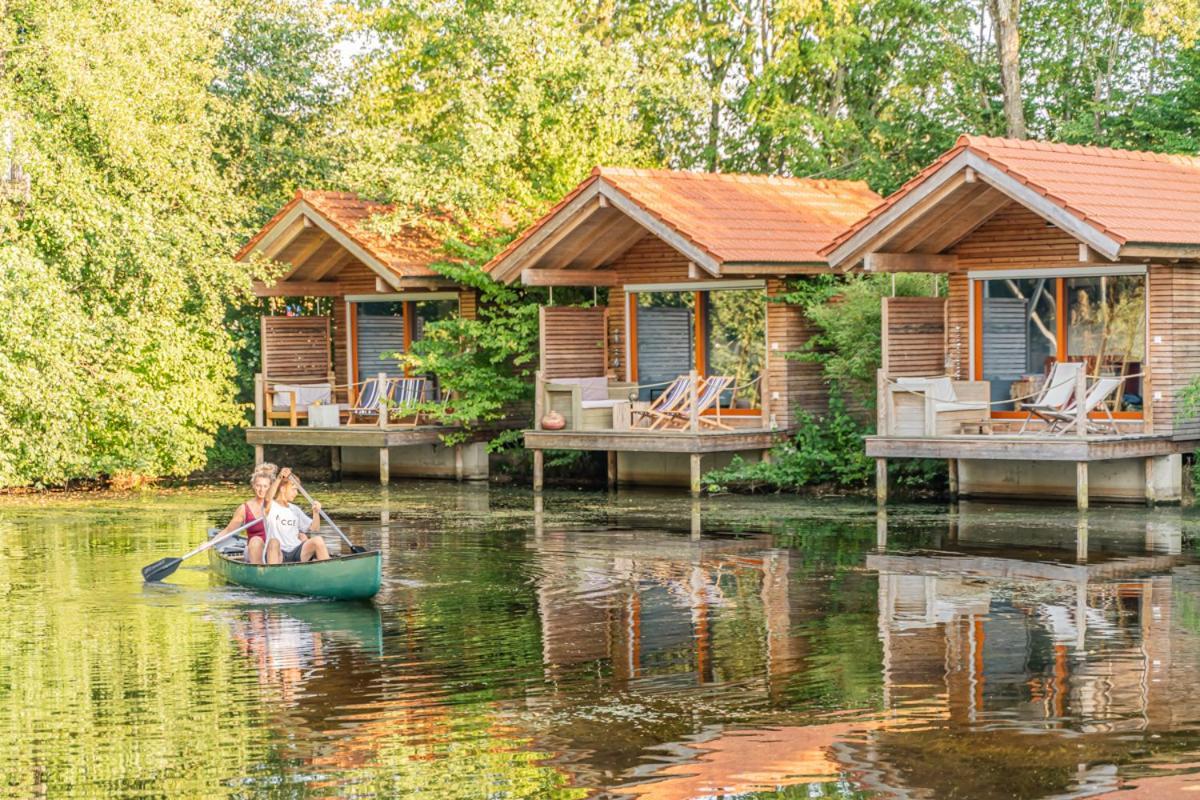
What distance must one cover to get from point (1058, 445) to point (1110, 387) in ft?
4.62

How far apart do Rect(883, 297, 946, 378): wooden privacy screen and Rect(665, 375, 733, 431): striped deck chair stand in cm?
264

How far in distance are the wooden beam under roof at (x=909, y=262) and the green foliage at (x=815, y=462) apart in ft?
7.30

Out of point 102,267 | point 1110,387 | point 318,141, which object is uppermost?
point 318,141

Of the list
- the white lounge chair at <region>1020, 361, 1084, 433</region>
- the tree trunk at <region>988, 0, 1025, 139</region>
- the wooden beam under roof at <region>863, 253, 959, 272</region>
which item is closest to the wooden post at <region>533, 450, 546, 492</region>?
the wooden beam under roof at <region>863, 253, 959, 272</region>

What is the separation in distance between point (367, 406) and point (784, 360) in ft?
A: 22.1

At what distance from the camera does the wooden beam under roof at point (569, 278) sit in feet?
85.5

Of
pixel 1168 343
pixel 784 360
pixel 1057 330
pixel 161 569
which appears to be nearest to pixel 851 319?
pixel 784 360

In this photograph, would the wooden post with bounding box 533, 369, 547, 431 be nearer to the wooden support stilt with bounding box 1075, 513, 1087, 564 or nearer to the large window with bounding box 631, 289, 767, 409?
the large window with bounding box 631, 289, 767, 409

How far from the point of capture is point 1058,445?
20844mm

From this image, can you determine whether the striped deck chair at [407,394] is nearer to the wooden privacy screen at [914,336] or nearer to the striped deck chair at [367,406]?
the striped deck chair at [367,406]

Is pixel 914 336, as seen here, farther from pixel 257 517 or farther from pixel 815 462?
pixel 257 517

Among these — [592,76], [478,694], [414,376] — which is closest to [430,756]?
[478,694]

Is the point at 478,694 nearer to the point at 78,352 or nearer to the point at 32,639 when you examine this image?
the point at 32,639

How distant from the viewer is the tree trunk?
29.4m
